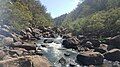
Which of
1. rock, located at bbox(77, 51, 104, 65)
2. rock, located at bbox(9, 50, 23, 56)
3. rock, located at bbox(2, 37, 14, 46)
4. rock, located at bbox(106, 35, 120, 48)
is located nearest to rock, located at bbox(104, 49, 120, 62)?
rock, located at bbox(77, 51, 104, 65)

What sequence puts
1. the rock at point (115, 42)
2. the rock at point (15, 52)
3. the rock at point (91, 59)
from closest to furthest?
the rock at point (15, 52), the rock at point (91, 59), the rock at point (115, 42)

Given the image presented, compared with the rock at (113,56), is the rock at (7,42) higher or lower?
higher

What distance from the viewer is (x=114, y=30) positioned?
47906 millimetres

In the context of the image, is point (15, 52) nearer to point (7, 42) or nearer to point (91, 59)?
point (7, 42)

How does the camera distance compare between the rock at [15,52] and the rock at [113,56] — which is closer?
the rock at [15,52]

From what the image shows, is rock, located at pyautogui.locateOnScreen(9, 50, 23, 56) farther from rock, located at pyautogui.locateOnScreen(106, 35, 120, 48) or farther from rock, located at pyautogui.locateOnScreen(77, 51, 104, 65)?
rock, located at pyautogui.locateOnScreen(106, 35, 120, 48)

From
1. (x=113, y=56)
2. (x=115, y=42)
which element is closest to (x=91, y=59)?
(x=113, y=56)

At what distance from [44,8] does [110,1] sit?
40814 mm

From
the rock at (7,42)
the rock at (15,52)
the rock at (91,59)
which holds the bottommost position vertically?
the rock at (91,59)

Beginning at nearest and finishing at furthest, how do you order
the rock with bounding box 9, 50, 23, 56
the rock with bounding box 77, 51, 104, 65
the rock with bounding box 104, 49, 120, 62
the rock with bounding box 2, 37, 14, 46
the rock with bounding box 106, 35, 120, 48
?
the rock with bounding box 9, 50, 23, 56, the rock with bounding box 77, 51, 104, 65, the rock with bounding box 104, 49, 120, 62, the rock with bounding box 2, 37, 14, 46, the rock with bounding box 106, 35, 120, 48

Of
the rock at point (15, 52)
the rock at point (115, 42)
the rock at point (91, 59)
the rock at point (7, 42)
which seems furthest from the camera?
the rock at point (115, 42)

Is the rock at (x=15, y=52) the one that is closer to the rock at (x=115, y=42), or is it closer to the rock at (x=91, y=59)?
the rock at (x=91, y=59)

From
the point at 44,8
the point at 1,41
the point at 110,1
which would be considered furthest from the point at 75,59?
the point at 44,8

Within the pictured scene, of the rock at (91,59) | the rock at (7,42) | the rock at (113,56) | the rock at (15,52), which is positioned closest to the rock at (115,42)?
the rock at (113,56)
